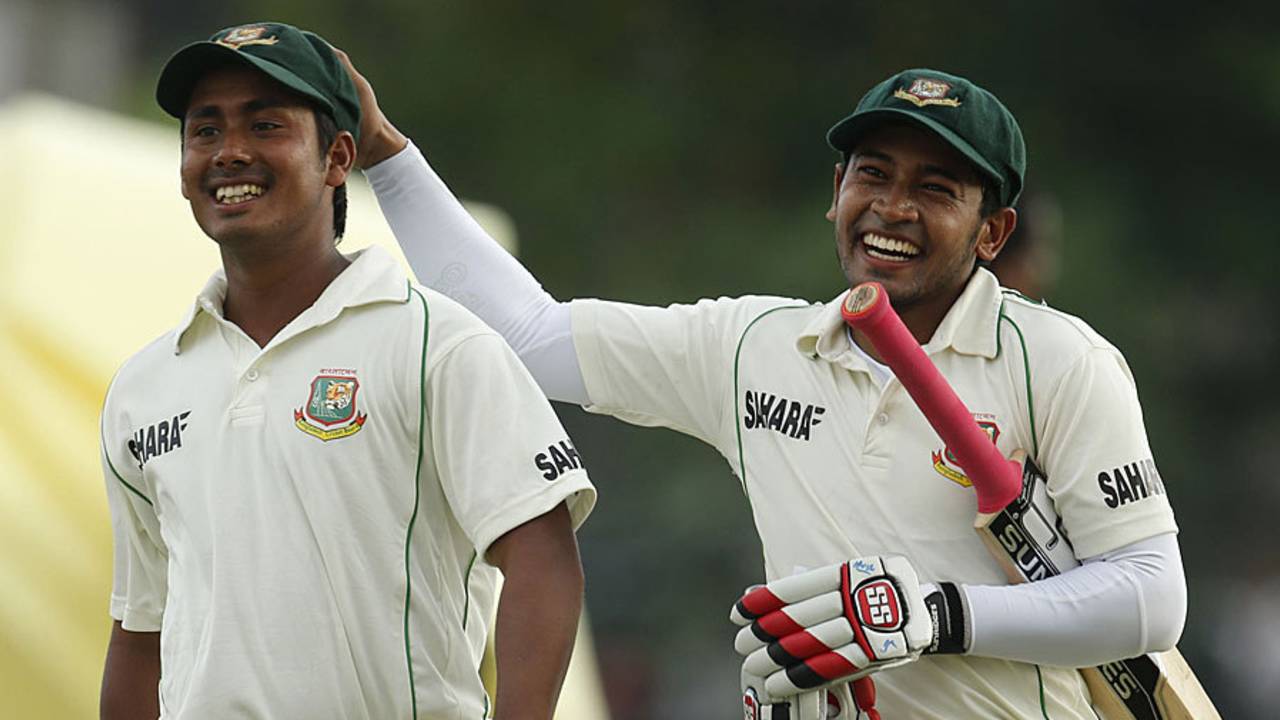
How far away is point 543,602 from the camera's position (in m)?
3.12

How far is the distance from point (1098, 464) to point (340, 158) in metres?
1.29

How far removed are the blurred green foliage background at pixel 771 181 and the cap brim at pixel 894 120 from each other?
693cm

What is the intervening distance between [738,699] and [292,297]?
7628 mm

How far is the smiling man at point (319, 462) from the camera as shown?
3146mm

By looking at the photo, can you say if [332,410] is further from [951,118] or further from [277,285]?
[951,118]

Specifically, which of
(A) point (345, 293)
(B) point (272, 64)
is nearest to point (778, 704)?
(A) point (345, 293)

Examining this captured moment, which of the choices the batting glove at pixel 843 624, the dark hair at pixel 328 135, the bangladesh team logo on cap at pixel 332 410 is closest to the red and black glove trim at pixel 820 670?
the batting glove at pixel 843 624

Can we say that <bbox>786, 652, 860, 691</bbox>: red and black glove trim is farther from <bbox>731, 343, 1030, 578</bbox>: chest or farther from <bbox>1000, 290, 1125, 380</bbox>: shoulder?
<bbox>1000, 290, 1125, 380</bbox>: shoulder

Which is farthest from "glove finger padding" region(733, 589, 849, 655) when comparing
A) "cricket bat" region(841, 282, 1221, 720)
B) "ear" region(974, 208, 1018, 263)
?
"ear" region(974, 208, 1018, 263)

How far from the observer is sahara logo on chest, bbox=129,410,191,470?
3312 millimetres

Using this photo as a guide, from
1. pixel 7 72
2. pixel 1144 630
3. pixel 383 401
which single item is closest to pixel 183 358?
pixel 383 401

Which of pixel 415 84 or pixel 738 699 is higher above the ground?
pixel 415 84

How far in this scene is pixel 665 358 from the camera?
370 centimetres

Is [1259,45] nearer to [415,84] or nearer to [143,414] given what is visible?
[415,84]
